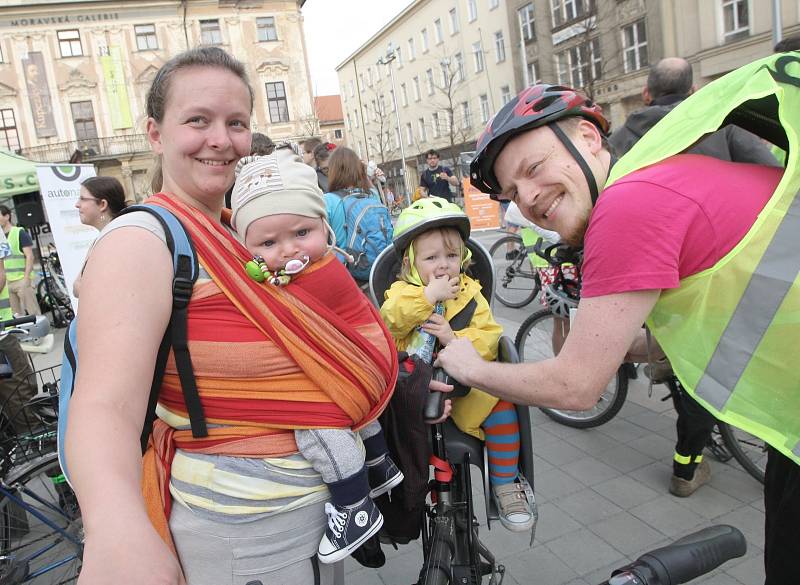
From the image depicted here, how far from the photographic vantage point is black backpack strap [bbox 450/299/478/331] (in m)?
2.30

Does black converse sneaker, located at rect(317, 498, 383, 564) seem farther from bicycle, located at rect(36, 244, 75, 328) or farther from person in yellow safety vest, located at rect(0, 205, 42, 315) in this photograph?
bicycle, located at rect(36, 244, 75, 328)

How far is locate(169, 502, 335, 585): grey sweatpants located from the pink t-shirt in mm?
941

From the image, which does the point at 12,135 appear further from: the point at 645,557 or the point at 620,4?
the point at 645,557

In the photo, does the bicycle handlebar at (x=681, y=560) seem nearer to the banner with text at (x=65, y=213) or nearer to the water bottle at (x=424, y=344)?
the water bottle at (x=424, y=344)

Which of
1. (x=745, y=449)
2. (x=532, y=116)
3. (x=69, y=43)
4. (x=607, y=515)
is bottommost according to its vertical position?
(x=607, y=515)

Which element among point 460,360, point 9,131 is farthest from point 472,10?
point 460,360

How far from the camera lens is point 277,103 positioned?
37844 mm

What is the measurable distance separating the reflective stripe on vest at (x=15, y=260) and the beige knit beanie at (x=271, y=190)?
896 centimetres

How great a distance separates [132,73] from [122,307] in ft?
136

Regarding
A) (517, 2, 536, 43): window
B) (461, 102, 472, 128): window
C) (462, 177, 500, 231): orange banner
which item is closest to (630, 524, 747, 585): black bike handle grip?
(462, 177, 500, 231): orange banner

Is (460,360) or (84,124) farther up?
(84,124)

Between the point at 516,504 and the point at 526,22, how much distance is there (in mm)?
34932

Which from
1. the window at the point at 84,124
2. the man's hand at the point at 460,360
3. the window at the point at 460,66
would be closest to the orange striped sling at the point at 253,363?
the man's hand at the point at 460,360

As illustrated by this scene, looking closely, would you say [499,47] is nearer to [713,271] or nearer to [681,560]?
[713,271]
